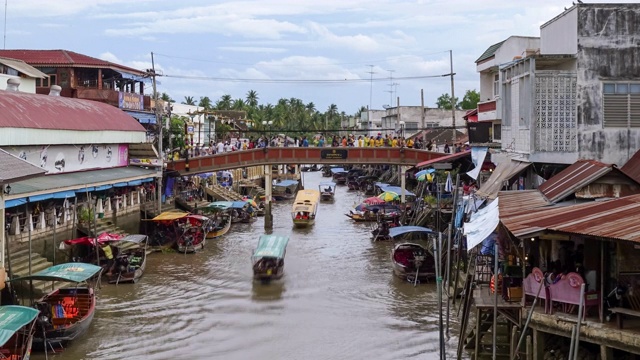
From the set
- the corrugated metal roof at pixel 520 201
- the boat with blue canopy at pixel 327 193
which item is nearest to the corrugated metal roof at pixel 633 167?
the corrugated metal roof at pixel 520 201

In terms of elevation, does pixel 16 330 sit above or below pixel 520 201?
below

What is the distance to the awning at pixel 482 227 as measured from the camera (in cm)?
1717

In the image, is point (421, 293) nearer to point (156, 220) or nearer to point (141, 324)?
point (141, 324)

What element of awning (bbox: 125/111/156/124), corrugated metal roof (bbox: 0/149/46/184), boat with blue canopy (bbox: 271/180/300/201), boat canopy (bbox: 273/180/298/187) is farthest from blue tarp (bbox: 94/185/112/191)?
boat canopy (bbox: 273/180/298/187)

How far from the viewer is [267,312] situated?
97.7 ft

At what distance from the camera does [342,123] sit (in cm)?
16275

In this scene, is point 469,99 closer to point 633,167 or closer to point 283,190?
Answer: point 283,190

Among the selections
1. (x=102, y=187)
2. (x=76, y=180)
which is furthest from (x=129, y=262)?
(x=102, y=187)

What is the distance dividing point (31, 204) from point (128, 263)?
177 inches

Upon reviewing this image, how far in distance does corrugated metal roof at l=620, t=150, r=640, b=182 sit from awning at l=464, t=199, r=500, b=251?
3349 mm

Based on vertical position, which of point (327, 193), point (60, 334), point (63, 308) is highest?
point (327, 193)

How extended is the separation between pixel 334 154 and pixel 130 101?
42.4ft

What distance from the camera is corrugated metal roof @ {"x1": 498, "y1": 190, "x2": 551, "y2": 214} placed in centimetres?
1892

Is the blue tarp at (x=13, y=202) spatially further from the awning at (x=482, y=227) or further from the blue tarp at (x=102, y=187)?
the awning at (x=482, y=227)
